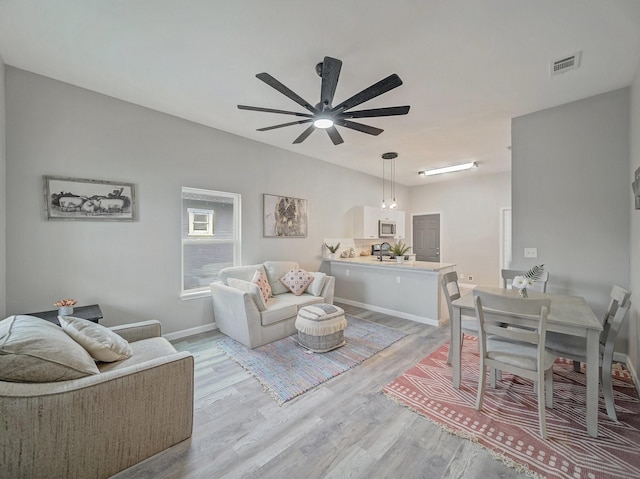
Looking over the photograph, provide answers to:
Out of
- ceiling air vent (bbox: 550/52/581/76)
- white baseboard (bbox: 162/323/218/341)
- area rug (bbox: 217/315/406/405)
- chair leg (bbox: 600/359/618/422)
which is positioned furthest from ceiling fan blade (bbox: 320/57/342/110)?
white baseboard (bbox: 162/323/218/341)

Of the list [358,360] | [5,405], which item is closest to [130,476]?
[5,405]

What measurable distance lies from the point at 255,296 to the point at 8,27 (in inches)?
118

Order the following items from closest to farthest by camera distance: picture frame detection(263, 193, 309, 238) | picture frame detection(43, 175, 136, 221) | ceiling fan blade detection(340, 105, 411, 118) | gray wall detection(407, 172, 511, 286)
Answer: ceiling fan blade detection(340, 105, 411, 118) < picture frame detection(43, 175, 136, 221) < picture frame detection(263, 193, 309, 238) < gray wall detection(407, 172, 511, 286)

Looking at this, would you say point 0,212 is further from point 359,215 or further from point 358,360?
point 359,215

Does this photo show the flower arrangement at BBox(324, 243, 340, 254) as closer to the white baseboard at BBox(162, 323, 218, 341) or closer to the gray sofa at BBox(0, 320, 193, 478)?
the white baseboard at BBox(162, 323, 218, 341)

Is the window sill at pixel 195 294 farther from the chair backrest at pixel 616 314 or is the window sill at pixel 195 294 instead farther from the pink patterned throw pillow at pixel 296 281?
the chair backrest at pixel 616 314

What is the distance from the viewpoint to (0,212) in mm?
2285

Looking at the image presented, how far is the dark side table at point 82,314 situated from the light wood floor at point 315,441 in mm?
1111

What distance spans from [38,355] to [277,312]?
2198 millimetres

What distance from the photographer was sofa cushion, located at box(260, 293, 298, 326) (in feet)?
10.5

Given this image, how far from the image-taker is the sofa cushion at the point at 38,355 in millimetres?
1280

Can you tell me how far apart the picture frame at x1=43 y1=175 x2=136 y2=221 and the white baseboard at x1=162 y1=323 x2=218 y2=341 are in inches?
61.2

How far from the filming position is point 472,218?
22.0 feet

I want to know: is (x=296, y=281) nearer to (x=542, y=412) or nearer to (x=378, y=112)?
(x=378, y=112)
